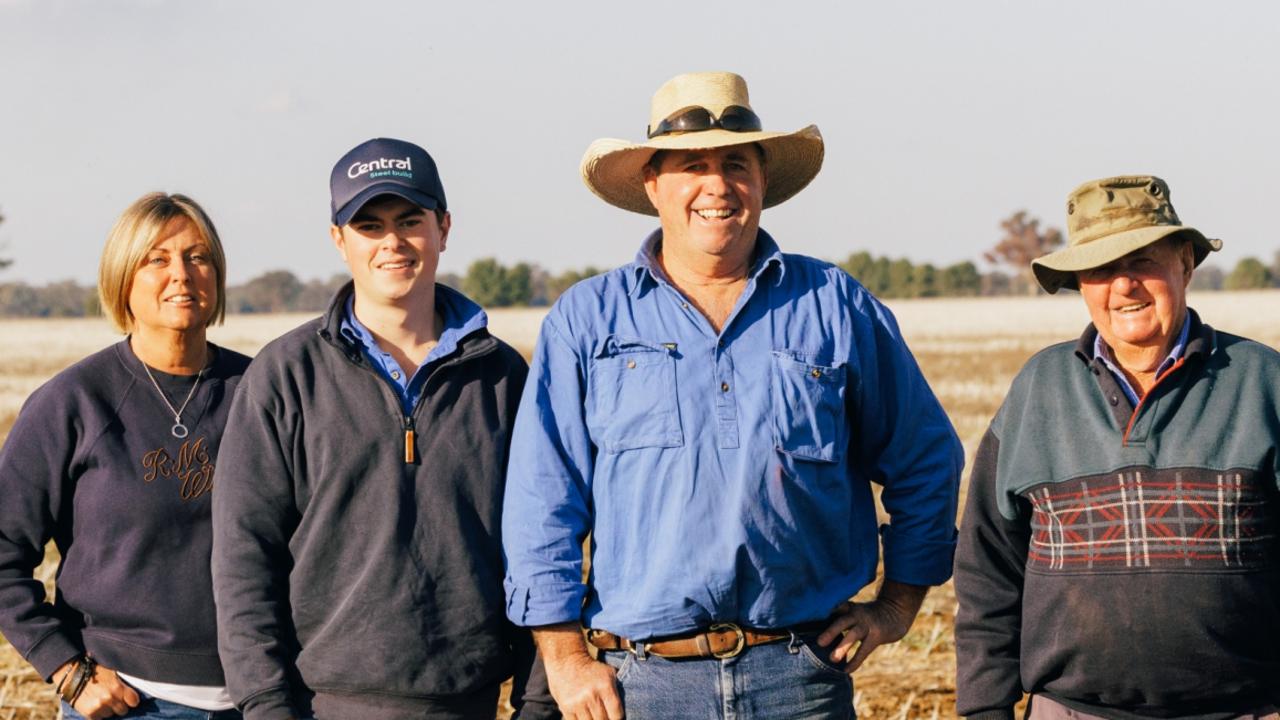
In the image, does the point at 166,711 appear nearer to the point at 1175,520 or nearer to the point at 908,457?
the point at 908,457

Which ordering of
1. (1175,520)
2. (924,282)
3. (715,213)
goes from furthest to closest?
(924,282), (715,213), (1175,520)

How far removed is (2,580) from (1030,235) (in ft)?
371

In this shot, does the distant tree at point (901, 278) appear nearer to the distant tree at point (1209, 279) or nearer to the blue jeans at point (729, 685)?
the distant tree at point (1209, 279)

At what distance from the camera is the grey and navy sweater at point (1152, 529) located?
3.51 meters

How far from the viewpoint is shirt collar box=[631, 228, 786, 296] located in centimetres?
395

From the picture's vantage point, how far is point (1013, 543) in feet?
12.7

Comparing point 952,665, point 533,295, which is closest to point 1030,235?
point 533,295

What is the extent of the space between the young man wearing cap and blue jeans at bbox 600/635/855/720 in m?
0.31

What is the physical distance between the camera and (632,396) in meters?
3.75

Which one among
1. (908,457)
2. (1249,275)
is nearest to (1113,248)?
(908,457)

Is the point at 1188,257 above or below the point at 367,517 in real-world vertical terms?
above

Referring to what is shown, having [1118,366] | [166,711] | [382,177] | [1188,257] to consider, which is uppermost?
[382,177]

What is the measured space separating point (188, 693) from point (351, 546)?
2.39ft

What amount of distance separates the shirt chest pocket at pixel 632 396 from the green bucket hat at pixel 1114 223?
3.45ft
